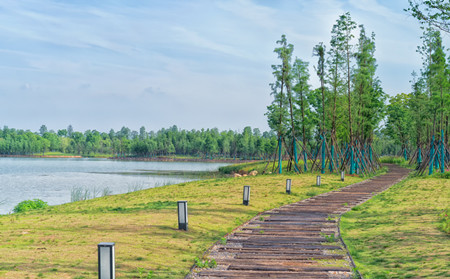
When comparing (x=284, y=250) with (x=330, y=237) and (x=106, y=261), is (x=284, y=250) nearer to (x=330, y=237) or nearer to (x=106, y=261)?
(x=330, y=237)

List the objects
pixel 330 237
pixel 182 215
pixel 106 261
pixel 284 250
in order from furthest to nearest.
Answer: pixel 182 215 < pixel 330 237 < pixel 284 250 < pixel 106 261

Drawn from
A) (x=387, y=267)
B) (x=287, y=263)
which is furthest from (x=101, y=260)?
(x=387, y=267)

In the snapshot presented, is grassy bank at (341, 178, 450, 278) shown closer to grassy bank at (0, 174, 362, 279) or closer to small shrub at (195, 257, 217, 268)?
small shrub at (195, 257, 217, 268)

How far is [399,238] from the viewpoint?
1217 cm

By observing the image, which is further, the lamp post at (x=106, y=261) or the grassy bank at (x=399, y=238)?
the grassy bank at (x=399, y=238)

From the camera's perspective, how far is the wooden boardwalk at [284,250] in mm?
8617

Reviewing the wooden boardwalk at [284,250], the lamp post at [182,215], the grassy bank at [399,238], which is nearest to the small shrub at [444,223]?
the grassy bank at [399,238]

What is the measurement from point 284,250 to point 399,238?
3.71 m

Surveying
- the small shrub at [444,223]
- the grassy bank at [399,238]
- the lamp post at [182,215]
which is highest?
the lamp post at [182,215]

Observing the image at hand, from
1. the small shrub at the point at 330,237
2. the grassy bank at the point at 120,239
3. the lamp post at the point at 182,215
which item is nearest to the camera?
the grassy bank at the point at 120,239

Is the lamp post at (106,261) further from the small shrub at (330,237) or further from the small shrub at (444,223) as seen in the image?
the small shrub at (444,223)

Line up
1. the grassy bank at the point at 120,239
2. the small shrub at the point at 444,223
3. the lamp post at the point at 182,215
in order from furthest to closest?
the lamp post at the point at 182,215
the small shrub at the point at 444,223
the grassy bank at the point at 120,239

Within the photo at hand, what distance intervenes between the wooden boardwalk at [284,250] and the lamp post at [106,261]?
166 centimetres

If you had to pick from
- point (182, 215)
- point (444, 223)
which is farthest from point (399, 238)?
point (182, 215)
